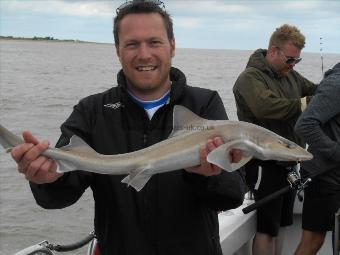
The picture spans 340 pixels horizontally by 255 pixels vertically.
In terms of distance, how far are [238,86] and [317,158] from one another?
115 cm

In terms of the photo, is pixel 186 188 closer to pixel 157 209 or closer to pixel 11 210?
pixel 157 209

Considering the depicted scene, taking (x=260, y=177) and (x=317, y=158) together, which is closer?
(x=317, y=158)

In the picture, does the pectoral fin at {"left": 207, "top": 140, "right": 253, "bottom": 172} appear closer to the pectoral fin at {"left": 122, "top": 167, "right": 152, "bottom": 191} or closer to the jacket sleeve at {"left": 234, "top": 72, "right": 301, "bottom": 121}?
the pectoral fin at {"left": 122, "top": 167, "right": 152, "bottom": 191}

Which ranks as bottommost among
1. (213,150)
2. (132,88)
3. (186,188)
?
(186,188)

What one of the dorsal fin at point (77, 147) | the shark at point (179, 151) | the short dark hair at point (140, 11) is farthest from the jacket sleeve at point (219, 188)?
the short dark hair at point (140, 11)

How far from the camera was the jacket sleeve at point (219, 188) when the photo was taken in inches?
106

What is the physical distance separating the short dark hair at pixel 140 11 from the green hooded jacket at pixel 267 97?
7.34 feet

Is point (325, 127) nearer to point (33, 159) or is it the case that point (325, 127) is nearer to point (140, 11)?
point (140, 11)

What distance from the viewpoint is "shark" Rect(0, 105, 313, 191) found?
247cm

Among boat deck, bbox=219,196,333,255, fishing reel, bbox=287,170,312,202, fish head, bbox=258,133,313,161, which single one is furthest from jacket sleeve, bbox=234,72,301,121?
fish head, bbox=258,133,313,161

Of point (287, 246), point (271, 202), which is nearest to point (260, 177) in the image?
point (271, 202)

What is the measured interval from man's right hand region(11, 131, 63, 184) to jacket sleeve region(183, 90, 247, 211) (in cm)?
72

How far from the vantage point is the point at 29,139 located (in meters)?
2.46

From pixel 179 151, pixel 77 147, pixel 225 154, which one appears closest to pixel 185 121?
pixel 179 151
